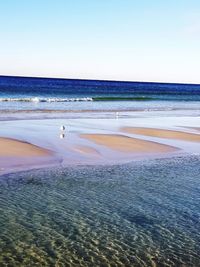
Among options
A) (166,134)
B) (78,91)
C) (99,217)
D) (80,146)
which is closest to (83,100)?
(78,91)

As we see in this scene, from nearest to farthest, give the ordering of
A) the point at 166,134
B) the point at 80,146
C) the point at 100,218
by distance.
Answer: the point at 100,218
the point at 80,146
the point at 166,134

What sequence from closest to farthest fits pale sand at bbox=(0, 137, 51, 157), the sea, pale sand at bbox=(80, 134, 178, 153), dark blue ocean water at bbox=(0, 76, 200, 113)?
the sea < pale sand at bbox=(0, 137, 51, 157) < pale sand at bbox=(80, 134, 178, 153) < dark blue ocean water at bbox=(0, 76, 200, 113)

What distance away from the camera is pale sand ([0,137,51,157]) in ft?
48.8

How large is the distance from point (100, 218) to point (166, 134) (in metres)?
13.7

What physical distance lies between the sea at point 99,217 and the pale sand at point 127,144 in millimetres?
3945

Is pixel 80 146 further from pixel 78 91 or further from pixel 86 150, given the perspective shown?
pixel 78 91

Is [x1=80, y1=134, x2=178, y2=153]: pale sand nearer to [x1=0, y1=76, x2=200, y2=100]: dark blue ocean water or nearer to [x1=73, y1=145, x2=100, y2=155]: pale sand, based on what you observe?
[x1=73, y1=145, x2=100, y2=155]: pale sand

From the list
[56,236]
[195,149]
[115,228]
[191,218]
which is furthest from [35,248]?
[195,149]

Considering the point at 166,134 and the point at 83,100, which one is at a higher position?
the point at 166,134

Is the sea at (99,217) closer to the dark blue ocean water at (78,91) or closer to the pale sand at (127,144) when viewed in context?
the pale sand at (127,144)

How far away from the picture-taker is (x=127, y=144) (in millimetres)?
18125

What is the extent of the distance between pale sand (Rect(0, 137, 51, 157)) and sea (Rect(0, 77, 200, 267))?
2.14 metres

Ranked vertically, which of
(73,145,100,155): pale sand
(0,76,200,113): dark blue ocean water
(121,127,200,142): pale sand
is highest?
(73,145,100,155): pale sand

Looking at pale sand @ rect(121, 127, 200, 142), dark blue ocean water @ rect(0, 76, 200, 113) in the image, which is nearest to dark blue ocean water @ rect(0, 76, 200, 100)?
dark blue ocean water @ rect(0, 76, 200, 113)
